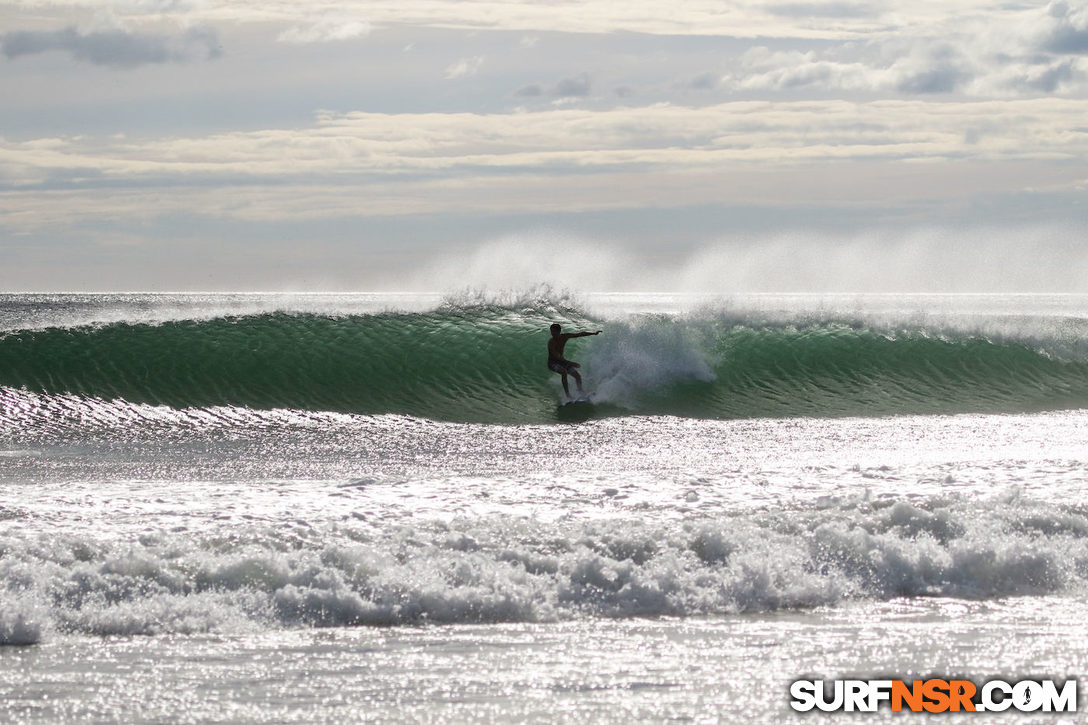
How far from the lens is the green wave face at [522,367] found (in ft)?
48.5

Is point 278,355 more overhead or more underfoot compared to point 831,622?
more overhead

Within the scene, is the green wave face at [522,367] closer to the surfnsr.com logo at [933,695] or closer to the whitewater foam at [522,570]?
the whitewater foam at [522,570]

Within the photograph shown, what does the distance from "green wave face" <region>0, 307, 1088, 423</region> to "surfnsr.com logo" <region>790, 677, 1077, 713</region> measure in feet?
30.1

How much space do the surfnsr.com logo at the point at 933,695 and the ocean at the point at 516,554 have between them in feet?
→ 0.30

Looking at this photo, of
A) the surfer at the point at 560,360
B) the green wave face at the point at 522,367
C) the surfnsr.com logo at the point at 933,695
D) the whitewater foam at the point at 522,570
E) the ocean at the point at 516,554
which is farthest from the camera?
the surfer at the point at 560,360

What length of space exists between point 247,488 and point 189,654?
11.6 ft

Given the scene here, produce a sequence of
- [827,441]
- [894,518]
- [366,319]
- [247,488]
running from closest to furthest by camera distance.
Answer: [894,518] → [247,488] → [827,441] → [366,319]

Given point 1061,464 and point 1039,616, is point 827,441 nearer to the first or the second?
point 1061,464

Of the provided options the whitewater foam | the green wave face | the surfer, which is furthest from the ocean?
the surfer

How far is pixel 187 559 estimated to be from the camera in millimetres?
6387

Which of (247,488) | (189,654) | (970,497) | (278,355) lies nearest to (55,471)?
(247,488)

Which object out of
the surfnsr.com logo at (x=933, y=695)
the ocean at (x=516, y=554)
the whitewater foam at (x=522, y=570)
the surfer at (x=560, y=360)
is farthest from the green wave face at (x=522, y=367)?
the surfnsr.com logo at (x=933, y=695)

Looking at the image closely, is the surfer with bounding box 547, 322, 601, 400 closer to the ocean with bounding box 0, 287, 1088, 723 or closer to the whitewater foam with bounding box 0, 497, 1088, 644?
the ocean with bounding box 0, 287, 1088, 723

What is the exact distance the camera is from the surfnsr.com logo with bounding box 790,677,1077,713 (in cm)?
462
